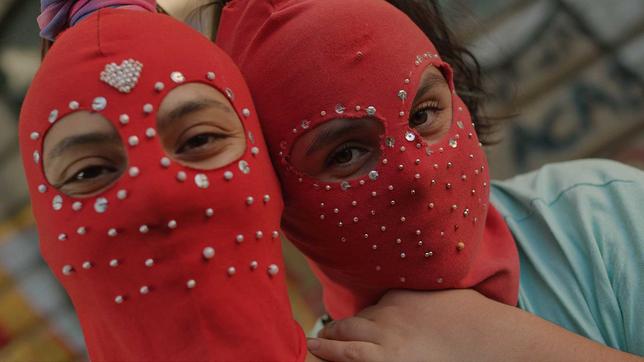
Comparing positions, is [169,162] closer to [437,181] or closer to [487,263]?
[437,181]

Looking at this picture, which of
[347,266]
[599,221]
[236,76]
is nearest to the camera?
[236,76]

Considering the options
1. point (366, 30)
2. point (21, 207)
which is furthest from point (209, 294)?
point (21, 207)

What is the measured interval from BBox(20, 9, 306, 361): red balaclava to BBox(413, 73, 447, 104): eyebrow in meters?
0.29

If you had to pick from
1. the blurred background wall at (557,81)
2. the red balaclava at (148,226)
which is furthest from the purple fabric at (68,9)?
the blurred background wall at (557,81)

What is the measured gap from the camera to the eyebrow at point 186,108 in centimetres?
71

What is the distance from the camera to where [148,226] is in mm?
686

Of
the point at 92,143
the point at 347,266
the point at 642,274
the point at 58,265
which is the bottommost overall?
the point at 642,274

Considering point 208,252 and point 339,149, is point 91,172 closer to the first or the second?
point 208,252

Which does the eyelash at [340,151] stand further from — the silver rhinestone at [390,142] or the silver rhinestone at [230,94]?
the silver rhinestone at [230,94]

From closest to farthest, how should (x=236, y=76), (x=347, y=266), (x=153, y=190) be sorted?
(x=153, y=190), (x=236, y=76), (x=347, y=266)

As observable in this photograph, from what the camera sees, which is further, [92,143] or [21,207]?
[21,207]

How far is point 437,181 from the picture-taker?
0.85m

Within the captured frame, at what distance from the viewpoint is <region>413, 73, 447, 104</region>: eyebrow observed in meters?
0.87

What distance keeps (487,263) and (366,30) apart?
44 cm
